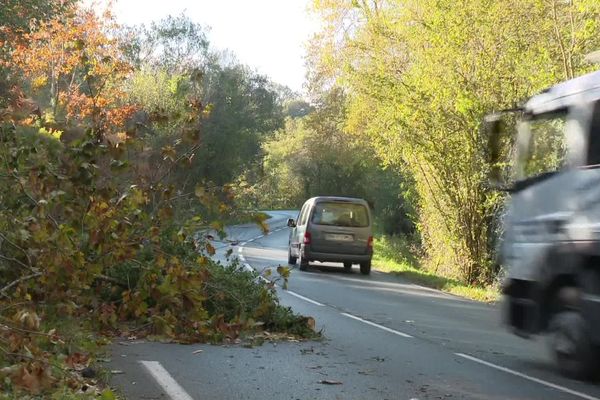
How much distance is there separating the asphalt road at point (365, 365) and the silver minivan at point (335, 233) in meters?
8.60

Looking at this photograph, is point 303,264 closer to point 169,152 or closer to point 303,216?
point 303,216

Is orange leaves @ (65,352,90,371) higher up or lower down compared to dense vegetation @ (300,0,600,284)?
lower down

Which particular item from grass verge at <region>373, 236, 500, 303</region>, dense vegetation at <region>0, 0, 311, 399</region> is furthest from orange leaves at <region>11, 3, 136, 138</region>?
dense vegetation at <region>0, 0, 311, 399</region>

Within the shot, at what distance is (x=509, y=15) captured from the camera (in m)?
20.5

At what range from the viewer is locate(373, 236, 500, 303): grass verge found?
63.4ft

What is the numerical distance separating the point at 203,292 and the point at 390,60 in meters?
15.5

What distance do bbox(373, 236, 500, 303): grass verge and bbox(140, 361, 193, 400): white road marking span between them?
Answer: 11.1m

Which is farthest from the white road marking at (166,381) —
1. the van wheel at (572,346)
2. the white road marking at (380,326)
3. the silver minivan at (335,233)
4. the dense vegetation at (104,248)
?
the silver minivan at (335,233)

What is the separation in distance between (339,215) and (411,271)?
3.39m

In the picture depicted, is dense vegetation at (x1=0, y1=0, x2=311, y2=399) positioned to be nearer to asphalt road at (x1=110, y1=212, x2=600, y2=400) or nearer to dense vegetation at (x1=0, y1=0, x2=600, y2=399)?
dense vegetation at (x1=0, y1=0, x2=600, y2=399)

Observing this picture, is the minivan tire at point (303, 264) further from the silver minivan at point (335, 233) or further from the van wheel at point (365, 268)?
the van wheel at point (365, 268)

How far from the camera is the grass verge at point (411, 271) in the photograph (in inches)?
760

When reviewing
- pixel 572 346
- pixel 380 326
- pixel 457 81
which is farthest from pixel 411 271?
pixel 572 346

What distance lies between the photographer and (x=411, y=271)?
2483cm
